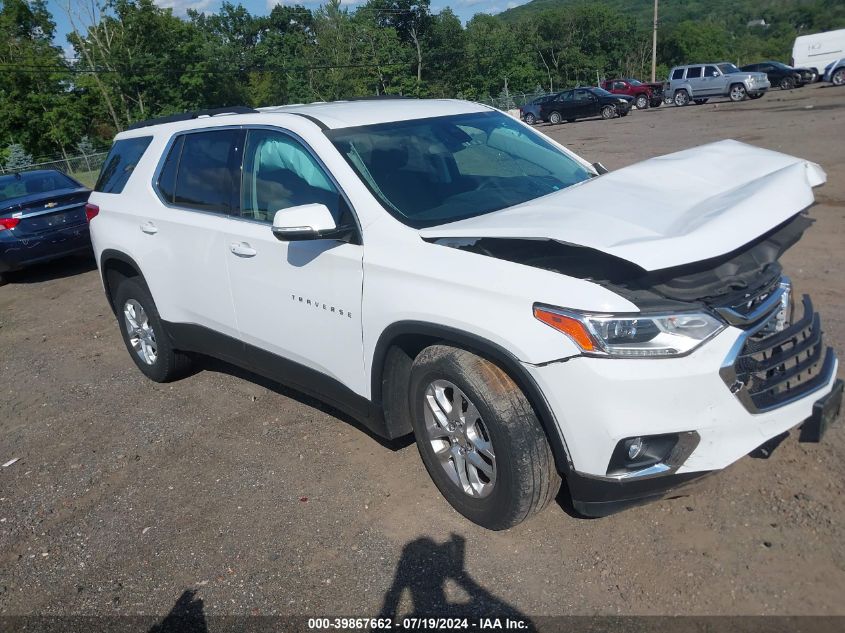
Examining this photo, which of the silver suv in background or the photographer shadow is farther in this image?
the silver suv in background

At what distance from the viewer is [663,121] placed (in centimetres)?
2578

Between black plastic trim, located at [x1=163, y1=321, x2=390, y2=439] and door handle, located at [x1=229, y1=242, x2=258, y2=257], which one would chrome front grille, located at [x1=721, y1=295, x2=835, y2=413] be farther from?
door handle, located at [x1=229, y1=242, x2=258, y2=257]

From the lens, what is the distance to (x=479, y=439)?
3.16 metres

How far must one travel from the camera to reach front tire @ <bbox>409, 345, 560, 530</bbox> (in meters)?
2.91

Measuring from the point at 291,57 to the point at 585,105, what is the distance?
4789 centimetres

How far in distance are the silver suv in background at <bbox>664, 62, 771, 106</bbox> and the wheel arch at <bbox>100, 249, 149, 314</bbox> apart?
32.5 m

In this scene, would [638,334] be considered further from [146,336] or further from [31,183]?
[31,183]

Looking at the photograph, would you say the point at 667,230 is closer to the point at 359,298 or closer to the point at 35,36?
the point at 359,298

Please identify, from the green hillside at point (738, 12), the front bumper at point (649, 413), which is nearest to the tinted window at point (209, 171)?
the front bumper at point (649, 413)

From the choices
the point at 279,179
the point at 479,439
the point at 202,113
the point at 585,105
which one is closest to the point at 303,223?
the point at 279,179

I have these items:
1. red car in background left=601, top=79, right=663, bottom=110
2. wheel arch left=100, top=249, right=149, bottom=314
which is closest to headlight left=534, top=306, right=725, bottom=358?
wheel arch left=100, top=249, right=149, bottom=314

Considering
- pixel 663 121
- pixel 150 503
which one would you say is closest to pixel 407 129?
pixel 150 503

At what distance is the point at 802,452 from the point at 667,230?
5.14ft

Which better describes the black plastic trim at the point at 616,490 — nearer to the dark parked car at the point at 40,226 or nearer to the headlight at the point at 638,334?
the headlight at the point at 638,334
